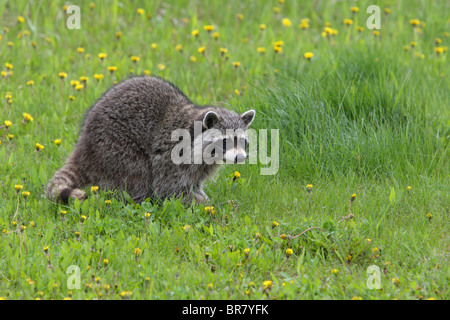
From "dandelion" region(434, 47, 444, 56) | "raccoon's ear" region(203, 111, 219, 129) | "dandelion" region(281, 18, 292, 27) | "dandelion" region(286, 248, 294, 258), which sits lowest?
"dandelion" region(286, 248, 294, 258)

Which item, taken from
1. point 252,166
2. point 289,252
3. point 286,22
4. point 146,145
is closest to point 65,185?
point 146,145

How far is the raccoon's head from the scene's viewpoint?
5.29 meters

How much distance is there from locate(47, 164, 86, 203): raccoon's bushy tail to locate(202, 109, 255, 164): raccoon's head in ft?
3.89

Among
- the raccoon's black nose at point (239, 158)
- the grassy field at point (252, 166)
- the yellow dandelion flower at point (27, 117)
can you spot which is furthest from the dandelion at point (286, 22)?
the raccoon's black nose at point (239, 158)

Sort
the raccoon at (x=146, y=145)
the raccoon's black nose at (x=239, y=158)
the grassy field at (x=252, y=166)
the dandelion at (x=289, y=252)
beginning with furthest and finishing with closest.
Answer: the raccoon at (x=146, y=145)
the raccoon's black nose at (x=239, y=158)
the dandelion at (x=289, y=252)
the grassy field at (x=252, y=166)

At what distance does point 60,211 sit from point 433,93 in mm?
4379

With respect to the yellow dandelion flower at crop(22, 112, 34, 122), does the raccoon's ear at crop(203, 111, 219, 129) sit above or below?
above

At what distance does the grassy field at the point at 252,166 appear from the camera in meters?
4.24

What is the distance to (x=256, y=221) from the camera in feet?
16.5

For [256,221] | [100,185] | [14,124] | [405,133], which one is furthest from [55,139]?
[405,133]

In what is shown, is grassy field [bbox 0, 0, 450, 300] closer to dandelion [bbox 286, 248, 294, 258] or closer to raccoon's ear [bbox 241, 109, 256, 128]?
dandelion [bbox 286, 248, 294, 258]

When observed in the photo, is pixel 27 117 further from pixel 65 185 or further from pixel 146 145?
pixel 146 145

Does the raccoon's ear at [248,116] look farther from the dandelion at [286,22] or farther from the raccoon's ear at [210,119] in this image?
the dandelion at [286,22]

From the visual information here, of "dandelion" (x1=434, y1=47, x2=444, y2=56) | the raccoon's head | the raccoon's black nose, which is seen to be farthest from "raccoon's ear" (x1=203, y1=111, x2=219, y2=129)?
"dandelion" (x1=434, y1=47, x2=444, y2=56)
